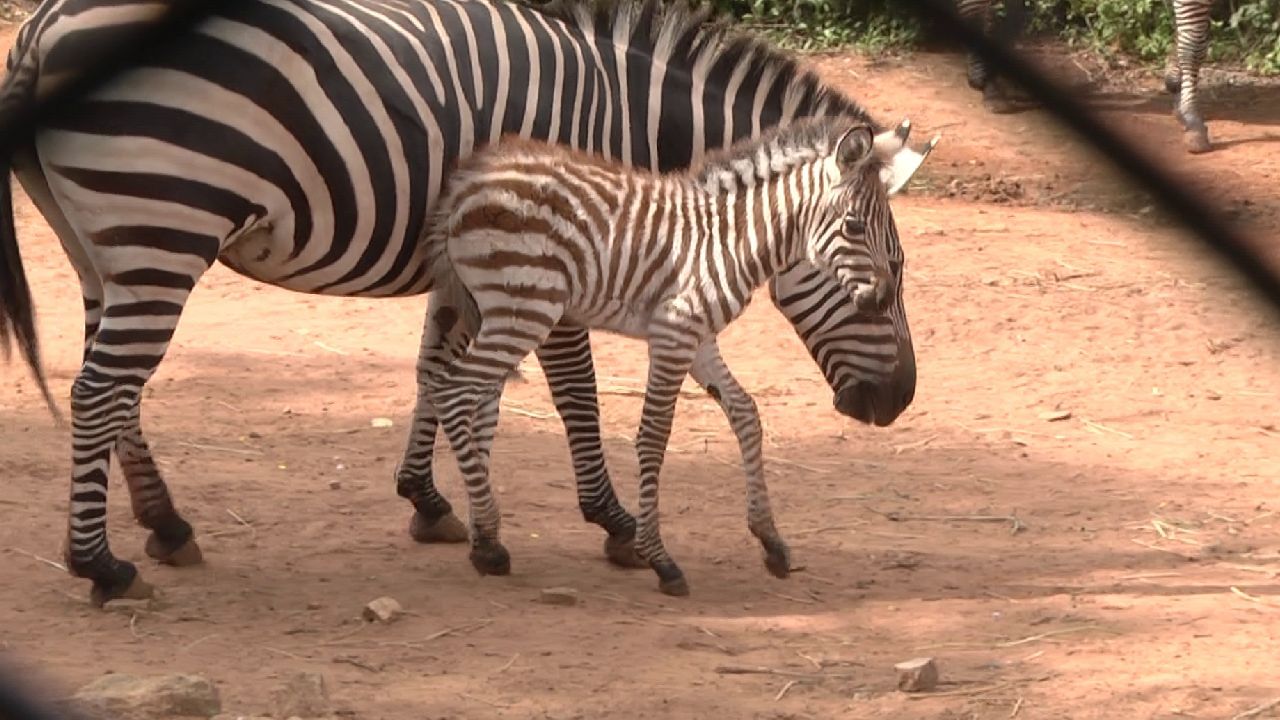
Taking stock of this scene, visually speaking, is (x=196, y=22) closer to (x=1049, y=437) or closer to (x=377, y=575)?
(x=377, y=575)

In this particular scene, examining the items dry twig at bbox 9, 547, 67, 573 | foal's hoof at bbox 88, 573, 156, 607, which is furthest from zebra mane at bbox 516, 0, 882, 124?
dry twig at bbox 9, 547, 67, 573

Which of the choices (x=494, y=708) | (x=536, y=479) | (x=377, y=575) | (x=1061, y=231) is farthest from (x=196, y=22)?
(x=1061, y=231)

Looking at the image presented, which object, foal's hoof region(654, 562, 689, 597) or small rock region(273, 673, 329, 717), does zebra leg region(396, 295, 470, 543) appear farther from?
small rock region(273, 673, 329, 717)

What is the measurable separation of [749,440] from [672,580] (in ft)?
1.59

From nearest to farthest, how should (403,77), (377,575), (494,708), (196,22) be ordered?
1. (196,22)
2. (494,708)
3. (403,77)
4. (377,575)

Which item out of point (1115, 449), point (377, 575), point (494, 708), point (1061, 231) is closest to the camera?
point (494, 708)

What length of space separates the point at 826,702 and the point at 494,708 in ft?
2.72

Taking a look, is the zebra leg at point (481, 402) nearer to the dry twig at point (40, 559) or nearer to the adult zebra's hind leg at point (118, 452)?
the adult zebra's hind leg at point (118, 452)

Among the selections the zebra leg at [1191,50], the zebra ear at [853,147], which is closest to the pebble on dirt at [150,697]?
the zebra ear at [853,147]

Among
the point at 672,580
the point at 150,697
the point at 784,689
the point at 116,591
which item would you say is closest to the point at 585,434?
the point at 672,580

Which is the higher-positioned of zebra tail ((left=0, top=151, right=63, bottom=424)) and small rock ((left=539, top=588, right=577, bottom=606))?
zebra tail ((left=0, top=151, right=63, bottom=424))

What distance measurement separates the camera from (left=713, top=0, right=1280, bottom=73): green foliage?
Result: 536 inches

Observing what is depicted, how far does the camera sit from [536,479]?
6621 mm

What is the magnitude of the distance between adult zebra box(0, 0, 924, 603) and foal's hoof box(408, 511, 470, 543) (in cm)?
5
